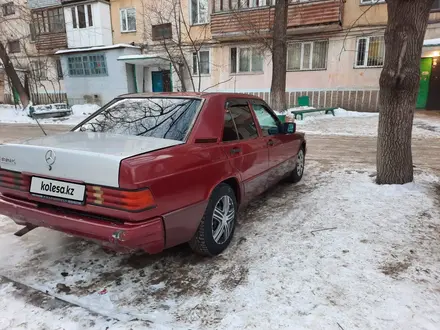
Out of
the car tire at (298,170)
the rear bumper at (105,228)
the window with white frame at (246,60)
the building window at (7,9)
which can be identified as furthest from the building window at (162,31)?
the rear bumper at (105,228)

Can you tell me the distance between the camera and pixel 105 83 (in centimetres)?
2092

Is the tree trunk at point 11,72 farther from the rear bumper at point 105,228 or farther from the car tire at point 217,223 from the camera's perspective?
the car tire at point 217,223

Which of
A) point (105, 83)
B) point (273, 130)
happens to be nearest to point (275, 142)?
point (273, 130)

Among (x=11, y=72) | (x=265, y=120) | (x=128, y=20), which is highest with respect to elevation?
(x=128, y=20)

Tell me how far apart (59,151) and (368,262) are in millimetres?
2718

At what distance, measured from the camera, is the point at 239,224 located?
145 inches

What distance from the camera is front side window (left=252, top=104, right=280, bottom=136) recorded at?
400 cm

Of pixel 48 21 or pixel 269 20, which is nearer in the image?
pixel 269 20

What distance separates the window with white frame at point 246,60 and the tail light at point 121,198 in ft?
53.9

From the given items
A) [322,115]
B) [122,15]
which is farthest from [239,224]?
[122,15]

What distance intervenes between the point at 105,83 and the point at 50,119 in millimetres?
5124

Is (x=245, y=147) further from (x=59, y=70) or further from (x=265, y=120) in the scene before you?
(x=59, y=70)

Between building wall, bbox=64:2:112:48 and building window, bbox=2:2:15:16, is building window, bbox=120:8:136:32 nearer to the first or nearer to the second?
building wall, bbox=64:2:112:48

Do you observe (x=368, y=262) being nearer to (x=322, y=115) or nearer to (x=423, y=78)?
(x=322, y=115)
